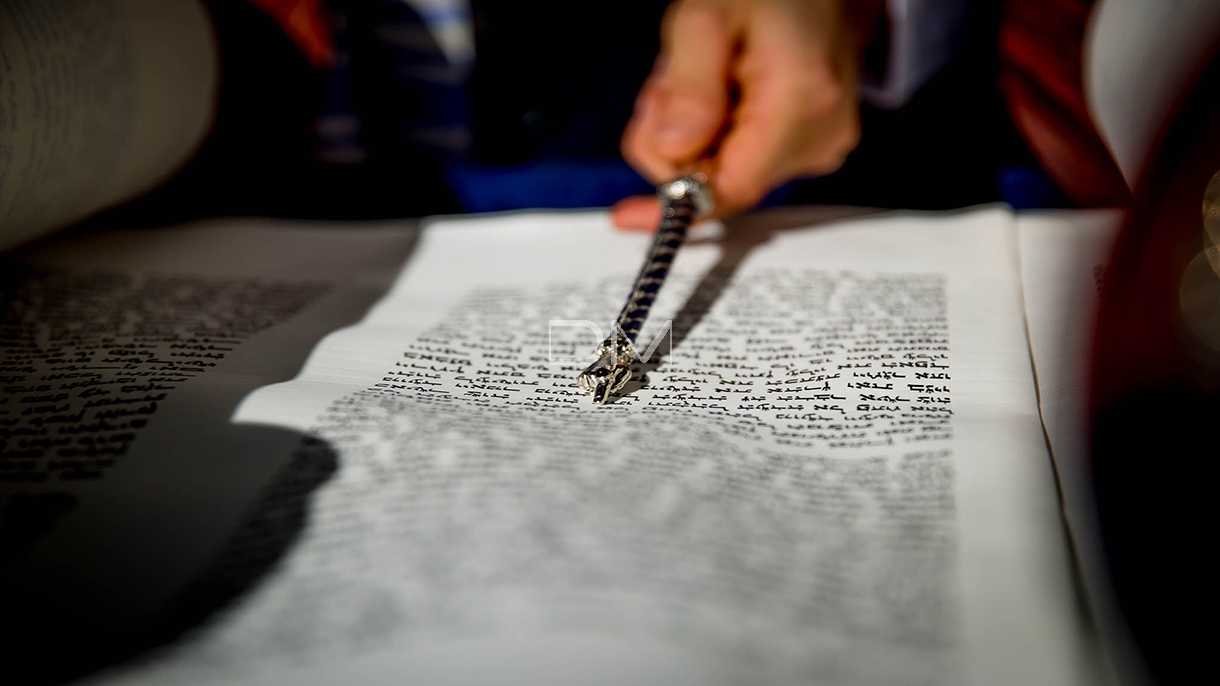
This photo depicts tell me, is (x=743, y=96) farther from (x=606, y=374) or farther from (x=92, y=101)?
(x=92, y=101)

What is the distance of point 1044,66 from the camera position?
68cm

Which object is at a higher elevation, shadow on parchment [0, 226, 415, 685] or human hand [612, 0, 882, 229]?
human hand [612, 0, 882, 229]

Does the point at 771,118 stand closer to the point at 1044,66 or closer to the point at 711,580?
the point at 1044,66

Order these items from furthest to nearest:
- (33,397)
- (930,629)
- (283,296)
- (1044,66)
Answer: (1044,66), (283,296), (33,397), (930,629)

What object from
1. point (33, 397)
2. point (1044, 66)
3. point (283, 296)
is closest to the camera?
point (33, 397)

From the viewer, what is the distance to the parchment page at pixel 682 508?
23cm

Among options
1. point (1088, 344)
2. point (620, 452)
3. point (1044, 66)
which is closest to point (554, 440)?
point (620, 452)

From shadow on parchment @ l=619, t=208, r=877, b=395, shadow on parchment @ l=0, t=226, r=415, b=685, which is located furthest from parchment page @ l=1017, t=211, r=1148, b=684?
shadow on parchment @ l=0, t=226, r=415, b=685

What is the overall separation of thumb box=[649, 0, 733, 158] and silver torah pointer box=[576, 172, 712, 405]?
3 centimetres

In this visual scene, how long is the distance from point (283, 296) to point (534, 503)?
33 centimetres

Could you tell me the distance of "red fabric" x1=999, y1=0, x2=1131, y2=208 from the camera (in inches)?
23.7

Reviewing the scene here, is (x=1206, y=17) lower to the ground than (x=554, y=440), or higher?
higher

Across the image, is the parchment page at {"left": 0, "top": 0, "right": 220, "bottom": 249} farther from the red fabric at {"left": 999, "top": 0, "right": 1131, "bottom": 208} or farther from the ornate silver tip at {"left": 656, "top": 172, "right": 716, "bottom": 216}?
the red fabric at {"left": 999, "top": 0, "right": 1131, "bottom": 208}

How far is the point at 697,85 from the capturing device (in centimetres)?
58
